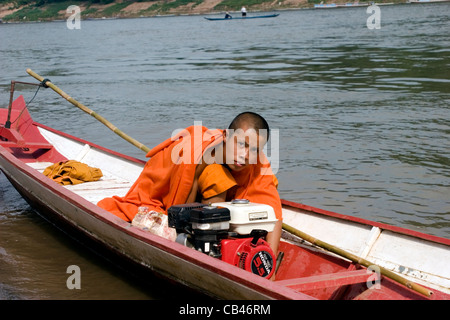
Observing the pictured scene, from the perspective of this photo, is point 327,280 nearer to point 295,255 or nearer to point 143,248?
point 295,255

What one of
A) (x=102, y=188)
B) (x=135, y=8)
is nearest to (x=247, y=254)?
(x=102, y=188)

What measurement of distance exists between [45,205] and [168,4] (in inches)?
2181

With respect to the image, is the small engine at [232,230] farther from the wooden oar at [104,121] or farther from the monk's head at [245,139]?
the wooden oar at [104,121]

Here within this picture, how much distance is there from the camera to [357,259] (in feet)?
12.7

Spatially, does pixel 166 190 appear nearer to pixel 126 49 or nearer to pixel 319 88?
pixel 319 88

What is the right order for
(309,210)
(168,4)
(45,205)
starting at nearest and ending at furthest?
1. (309,210)
2. (45,205)
3. (168,4)

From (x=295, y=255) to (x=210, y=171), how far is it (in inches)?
Result: 41.2

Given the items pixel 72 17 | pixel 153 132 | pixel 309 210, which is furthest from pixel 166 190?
pixel 72 17

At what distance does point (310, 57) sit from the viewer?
58.7ft

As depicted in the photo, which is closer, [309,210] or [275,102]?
[309,210]

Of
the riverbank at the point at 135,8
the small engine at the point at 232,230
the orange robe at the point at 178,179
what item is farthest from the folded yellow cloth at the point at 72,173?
the riverbank at the point at 135,8

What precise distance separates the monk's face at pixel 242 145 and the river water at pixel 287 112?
3.61ft

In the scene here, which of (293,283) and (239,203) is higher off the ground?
(239,203)

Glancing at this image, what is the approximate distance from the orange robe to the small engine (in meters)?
0.26
